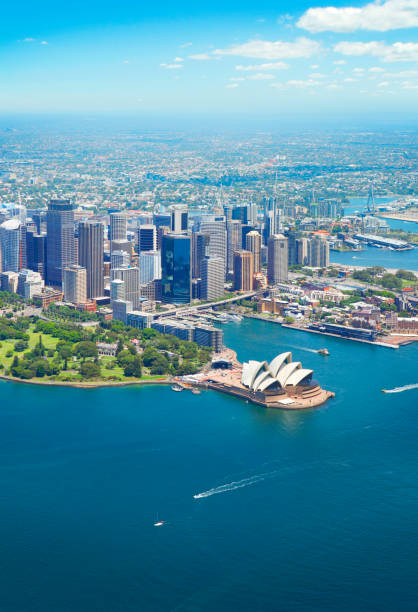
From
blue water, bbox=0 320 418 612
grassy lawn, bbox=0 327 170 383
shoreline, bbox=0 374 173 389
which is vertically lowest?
blue water, bbox=0 320 418 612

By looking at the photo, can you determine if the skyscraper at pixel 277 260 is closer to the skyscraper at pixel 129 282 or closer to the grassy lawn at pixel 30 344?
the skyscraper at pixel 129 282

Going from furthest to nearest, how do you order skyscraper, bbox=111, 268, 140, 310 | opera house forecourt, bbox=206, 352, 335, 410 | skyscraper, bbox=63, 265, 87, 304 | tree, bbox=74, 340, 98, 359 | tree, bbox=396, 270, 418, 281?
1. tree, bbox=396, 270, 418, 281
2. skyscraper, bbox=63, 265, 87, 304
3. skyscraper, bbox=111, 268, 140, 310
4. tree, bbox=74, 340, 98, 359
5. opera house forecourt, bbox=206, 352, 335, 410

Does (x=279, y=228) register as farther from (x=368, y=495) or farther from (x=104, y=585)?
(x=104, y=585)

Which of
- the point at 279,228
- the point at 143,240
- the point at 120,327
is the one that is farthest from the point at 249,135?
the point at 120,327

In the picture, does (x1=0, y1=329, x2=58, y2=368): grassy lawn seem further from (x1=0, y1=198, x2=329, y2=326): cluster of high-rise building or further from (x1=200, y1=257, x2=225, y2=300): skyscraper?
(x1=200, y1=257, x2=225, y2=300): skyscraper

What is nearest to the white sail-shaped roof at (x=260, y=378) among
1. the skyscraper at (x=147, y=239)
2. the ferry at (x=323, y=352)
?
the ferry at (x=323, y=352)

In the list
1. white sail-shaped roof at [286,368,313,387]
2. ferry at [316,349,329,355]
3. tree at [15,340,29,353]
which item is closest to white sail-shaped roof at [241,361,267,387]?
white sail-shaped roof at [286,368,313,387]

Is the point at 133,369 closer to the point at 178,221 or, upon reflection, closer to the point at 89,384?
the point at 89,384
